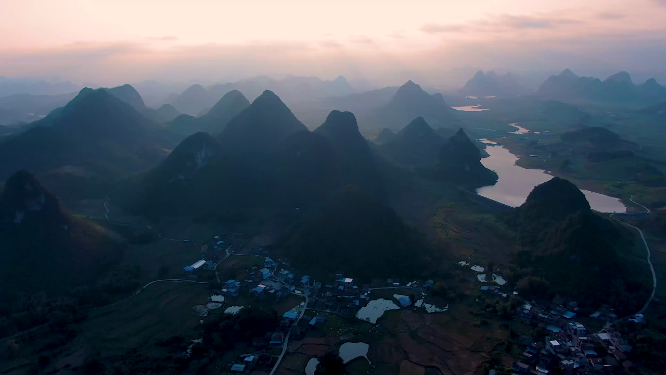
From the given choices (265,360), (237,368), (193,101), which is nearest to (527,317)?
(265,360)

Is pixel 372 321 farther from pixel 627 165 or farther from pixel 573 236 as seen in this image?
pixel 627 165

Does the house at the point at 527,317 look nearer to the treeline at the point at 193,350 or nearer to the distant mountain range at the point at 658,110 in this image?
the treeline at the point at 193,350

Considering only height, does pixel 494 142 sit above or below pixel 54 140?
below

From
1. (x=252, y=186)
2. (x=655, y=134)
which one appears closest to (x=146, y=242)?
(x=252, y=186)

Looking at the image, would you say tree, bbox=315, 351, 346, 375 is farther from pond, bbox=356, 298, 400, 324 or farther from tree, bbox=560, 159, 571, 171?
tree, bbox=560, 159, 571, 171

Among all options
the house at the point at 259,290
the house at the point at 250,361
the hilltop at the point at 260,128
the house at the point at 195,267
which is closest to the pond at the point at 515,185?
the hilltop at the point at 260,128
